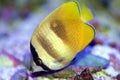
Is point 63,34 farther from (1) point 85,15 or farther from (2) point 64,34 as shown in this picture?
(1) point 85,15

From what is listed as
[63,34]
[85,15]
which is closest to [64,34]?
[63,34]

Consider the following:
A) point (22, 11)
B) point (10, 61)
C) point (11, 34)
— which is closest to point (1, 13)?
point (22, 11)

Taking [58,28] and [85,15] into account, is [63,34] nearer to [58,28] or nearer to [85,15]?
[58,28]

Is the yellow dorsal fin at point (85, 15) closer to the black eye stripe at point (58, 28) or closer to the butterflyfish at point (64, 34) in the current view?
the butterflyfish at point (64, 34)

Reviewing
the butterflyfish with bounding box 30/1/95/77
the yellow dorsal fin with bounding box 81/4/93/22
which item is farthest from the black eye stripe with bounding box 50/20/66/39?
the yellow dorsal fin with bounding box 81/4/93/22

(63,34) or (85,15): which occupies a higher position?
(85,15)

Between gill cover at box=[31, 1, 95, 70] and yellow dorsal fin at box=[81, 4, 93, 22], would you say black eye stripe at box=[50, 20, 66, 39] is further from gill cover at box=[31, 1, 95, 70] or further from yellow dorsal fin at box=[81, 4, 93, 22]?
yellow dorsal fin at box=[81, 4, 93, 22]

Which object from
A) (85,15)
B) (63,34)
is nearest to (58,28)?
(63,34)

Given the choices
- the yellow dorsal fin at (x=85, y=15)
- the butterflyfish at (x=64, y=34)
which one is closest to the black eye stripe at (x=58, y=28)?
the butterflyfish at (x=64, y=34)

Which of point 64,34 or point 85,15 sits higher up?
point 85,15
